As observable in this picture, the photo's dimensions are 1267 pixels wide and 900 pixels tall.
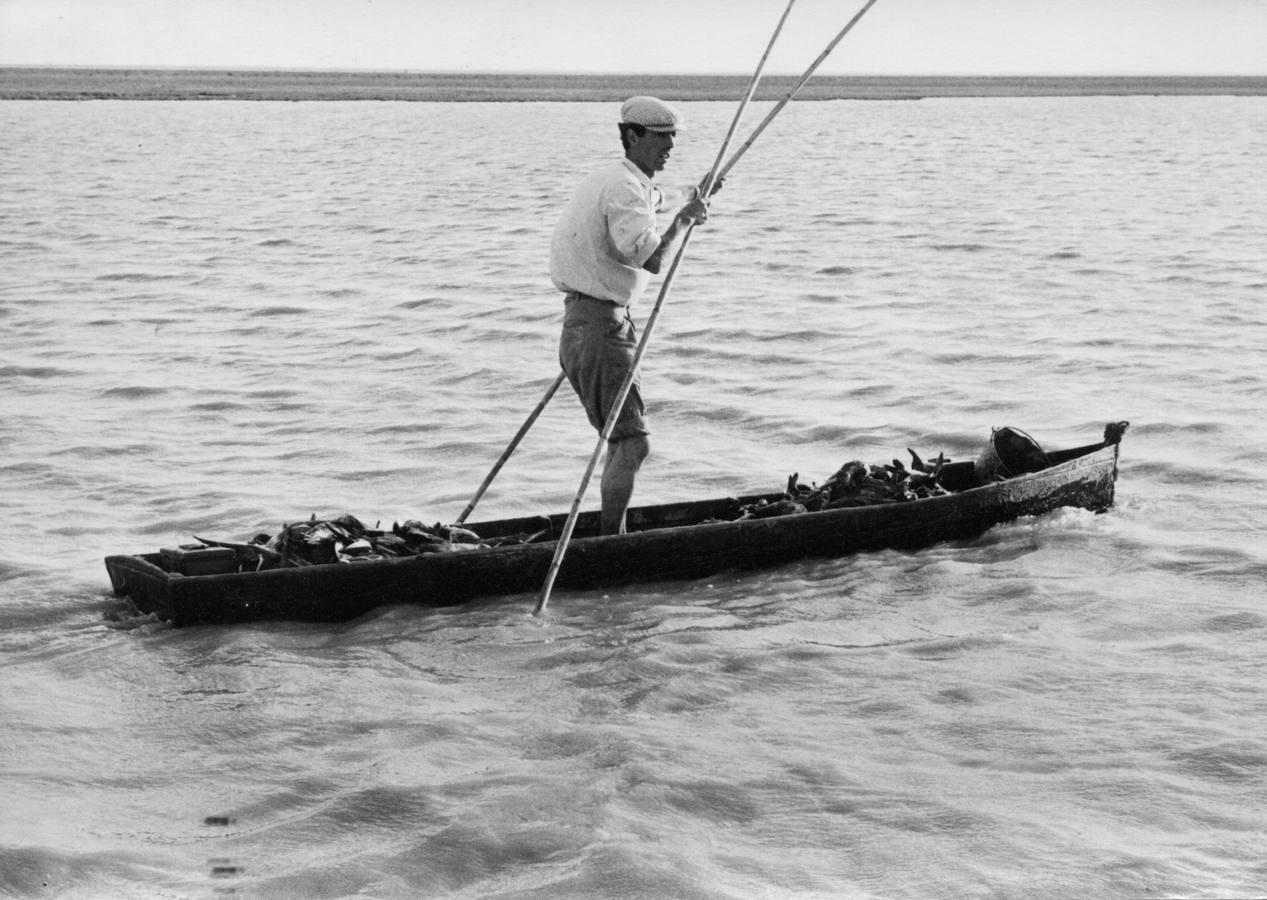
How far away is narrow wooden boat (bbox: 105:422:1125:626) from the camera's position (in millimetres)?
6961

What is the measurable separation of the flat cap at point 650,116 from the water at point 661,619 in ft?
7.29

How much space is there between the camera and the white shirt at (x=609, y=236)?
22.6 feet

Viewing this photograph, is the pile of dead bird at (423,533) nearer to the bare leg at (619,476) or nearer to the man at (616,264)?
the bare leg at (619,476)

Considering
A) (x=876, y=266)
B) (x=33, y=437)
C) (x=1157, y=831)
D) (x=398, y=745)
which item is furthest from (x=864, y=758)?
(x=876, y=266)

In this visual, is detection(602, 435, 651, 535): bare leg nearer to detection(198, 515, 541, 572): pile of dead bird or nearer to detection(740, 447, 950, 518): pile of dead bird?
detection(198, 515, 541, 572): pile of dead bird

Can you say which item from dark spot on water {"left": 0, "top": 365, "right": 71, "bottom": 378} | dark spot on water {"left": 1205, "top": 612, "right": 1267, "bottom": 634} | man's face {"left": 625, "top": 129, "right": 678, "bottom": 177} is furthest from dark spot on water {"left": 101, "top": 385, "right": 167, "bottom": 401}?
dark spot on water {"left": 1205, "top": 612, "right": 1267, "bottom": 634}

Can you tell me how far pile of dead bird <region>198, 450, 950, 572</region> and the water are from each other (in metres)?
0.33

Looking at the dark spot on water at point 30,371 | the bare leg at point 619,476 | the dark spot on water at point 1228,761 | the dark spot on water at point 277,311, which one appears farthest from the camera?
the dark spot on water at point 277,311

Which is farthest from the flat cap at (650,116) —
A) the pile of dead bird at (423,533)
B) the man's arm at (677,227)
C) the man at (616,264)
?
the pile of dead bird at (423,533)

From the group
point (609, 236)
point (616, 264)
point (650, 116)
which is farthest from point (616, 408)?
point (650, 116)

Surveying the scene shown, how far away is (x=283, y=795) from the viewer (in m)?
5.45

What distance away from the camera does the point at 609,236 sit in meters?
7.07

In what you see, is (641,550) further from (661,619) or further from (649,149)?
(649,149)

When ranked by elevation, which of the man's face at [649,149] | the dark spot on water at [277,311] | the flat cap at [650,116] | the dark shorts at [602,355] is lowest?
the dark spot on water at [277,311]
